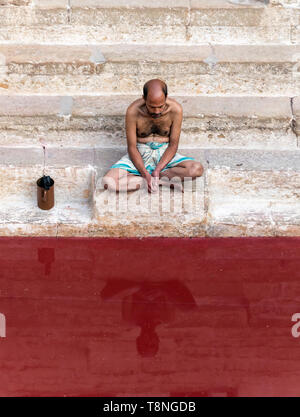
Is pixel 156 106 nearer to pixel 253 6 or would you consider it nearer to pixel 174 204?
pixel 174 204

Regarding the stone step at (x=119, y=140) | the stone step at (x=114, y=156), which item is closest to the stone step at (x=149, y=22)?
the stone step at (x=119, y=140)

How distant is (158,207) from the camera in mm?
5555

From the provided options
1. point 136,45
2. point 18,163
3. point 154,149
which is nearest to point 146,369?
point 154,149

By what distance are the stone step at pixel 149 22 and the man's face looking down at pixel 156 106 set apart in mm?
1186

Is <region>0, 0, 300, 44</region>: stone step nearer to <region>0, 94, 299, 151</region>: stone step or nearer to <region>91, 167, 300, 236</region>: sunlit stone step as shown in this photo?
<region>0, 94, 299, 151</region>: stone step

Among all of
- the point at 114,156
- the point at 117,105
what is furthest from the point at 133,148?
the point at 117,105

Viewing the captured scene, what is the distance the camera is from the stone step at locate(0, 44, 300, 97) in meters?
6.22

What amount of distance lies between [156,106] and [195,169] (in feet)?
2.04

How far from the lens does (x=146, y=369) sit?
15.4ft

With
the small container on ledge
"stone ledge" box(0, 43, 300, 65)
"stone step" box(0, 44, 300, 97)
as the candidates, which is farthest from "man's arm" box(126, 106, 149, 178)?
"stone ledge" box(0, 43, 300, 65)

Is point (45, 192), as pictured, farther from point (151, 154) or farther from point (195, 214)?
point (195, 214)

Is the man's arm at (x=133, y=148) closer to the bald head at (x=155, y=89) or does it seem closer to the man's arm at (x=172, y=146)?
the man's arm at (x=172, y=146)

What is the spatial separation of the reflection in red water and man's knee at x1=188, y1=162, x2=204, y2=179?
19.8 inches
